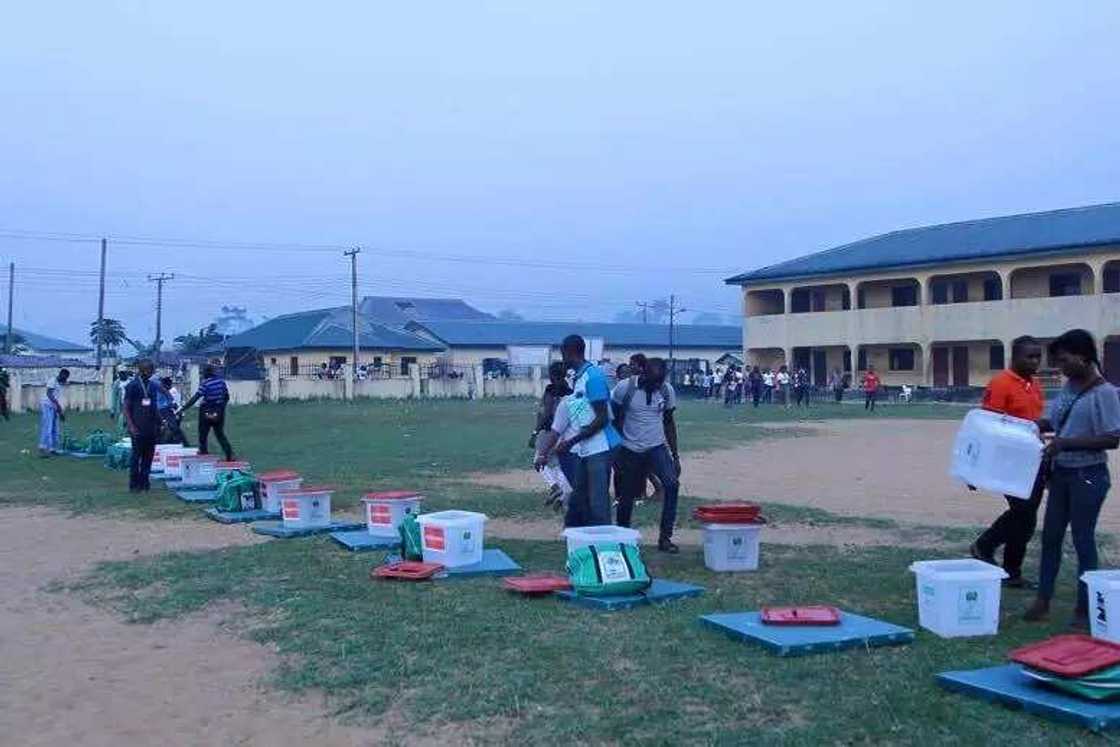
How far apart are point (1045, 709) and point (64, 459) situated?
20115 millimetres

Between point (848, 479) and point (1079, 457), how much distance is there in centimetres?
1030

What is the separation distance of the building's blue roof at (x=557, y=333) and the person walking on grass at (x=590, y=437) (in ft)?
225

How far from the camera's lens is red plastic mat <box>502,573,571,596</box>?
8.25 metres

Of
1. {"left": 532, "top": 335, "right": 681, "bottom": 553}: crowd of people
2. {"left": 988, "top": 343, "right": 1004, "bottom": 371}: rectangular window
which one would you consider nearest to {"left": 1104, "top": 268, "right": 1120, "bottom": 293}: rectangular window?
{"left": 988, "top": 343, "right": 1004, "bottom": 371}: rectangular window

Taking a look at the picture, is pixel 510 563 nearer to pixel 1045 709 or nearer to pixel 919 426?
pixel 1045 709

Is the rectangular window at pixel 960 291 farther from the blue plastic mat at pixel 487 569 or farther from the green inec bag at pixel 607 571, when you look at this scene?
the green inec bag at pixel 607 571

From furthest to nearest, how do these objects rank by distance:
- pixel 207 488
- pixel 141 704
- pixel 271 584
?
pixel 207 488
pixel 271 584
pixel 141 704

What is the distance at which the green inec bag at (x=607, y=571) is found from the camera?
803cm

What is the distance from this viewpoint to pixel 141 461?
15523mm

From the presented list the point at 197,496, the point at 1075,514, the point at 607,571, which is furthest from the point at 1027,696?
the point at 197,496

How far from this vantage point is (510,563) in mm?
9594

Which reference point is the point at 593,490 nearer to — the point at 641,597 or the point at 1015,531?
the point at 641,597

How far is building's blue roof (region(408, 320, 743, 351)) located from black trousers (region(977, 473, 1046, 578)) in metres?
69.5

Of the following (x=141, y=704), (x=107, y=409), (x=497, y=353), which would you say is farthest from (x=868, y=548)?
(x=497, y=353)
